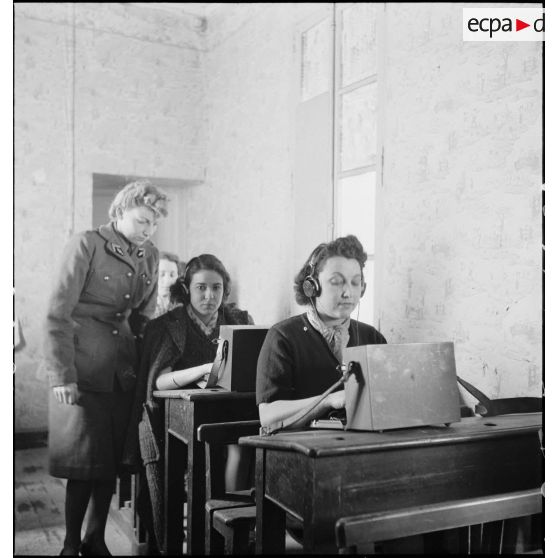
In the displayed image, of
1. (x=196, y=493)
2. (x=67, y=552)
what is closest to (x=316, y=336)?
(x=196, y=493)

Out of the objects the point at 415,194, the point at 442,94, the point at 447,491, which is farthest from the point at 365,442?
the point at 442,94

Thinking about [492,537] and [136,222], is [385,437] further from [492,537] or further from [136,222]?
[136,222]

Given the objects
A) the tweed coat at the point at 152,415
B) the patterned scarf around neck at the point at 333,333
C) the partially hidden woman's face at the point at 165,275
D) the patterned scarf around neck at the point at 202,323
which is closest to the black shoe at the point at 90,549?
the tweed coat at the point at 152,415

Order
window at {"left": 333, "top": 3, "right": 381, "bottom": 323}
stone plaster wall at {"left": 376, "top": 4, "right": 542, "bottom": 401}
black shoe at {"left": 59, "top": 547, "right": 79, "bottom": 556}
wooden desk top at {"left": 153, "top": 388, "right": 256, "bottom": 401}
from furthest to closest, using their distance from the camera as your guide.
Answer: window at {"left": 333, "top": 3, "right": 381, "bottom": 323} → black shoe at {"left": 59, "top": 547, "right": 79, "bottom": 556} → wooden desk top at {"left": 153, "top": 388, "right": 256, "bottom": 401} → stone plaster wall at {"left": 376, "top": 4, "right": 542, "bottom": 401}

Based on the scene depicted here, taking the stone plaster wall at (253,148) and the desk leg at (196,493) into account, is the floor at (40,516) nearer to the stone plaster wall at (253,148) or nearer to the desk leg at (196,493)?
the desk leg at (196,493)

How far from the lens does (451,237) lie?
221cm

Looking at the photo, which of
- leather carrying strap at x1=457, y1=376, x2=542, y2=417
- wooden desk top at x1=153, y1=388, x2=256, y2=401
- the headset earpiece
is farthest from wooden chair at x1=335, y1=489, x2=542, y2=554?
wooden desk top at x1=153, y1=388, x2=256, y2=401

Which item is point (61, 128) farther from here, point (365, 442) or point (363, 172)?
point (365, 442)

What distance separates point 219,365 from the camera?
2.49m

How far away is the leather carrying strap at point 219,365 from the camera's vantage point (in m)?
2.48

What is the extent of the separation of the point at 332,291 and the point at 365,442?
79 centimetres

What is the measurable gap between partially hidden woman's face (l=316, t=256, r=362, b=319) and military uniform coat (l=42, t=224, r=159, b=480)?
1.01 m

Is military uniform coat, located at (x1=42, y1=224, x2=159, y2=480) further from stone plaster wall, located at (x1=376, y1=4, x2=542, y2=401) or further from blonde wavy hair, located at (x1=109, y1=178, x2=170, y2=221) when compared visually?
stone plaster wall, located at (x1=376, y1=4, x2=542, y2=401)

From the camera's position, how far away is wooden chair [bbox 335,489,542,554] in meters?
1.25
